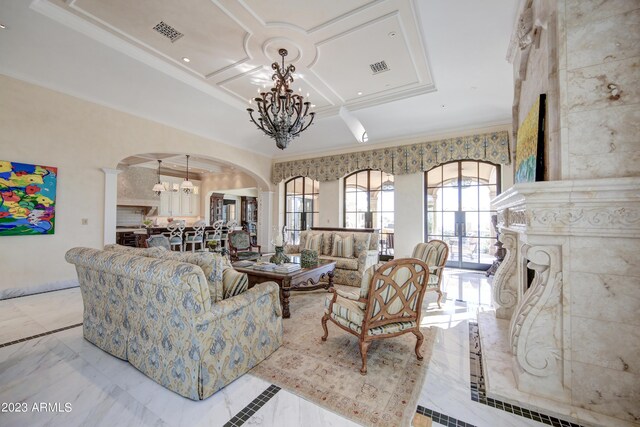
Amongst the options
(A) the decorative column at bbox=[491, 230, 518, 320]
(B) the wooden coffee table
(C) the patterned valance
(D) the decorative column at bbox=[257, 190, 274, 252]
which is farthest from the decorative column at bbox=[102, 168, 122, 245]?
(A) the decorative column at bbox=[491, 230, 518, 320]

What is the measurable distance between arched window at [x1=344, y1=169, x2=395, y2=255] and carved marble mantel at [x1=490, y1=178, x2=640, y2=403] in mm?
5355

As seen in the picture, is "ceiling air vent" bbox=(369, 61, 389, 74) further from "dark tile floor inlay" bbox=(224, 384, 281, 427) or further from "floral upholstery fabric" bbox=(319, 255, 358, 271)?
"dark tile floor inlay" bbox=(224, 384, 281, 427)

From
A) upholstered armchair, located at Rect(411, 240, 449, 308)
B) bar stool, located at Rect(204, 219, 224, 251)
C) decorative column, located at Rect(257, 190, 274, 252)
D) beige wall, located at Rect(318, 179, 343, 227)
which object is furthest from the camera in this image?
decorative column, located at Rect(257, 190, 274, 252)

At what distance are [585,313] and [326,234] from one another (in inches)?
159

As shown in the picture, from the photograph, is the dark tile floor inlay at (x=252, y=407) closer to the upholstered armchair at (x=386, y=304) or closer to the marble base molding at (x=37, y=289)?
the upholstered armchair at (x=386, y=304)

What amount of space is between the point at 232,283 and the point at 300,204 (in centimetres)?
674

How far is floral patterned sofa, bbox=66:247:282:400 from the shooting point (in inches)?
68.2

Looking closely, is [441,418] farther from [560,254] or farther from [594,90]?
[594,90]

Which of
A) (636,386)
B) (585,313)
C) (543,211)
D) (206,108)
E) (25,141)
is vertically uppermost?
(206,108)

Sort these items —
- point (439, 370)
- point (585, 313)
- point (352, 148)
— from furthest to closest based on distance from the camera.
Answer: point (352, 148) → point (439, 370) → point (585, 313)

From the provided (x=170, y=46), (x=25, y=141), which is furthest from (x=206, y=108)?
(x=25, y=141)

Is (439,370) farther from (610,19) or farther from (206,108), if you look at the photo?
(206,108)

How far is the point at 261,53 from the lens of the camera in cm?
389

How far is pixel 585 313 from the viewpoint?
1.67 m
